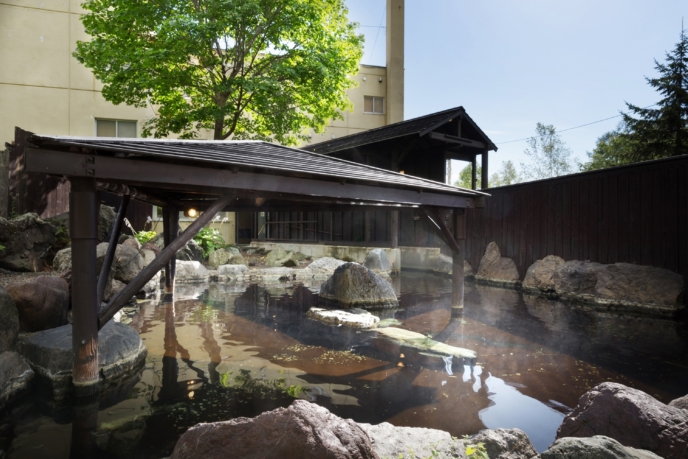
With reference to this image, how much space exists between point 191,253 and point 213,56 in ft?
20.6

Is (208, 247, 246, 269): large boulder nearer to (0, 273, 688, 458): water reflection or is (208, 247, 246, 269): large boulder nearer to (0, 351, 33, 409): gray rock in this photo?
(0, 273, 688, 458): water reflection

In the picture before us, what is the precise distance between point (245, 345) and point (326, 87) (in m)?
10.8

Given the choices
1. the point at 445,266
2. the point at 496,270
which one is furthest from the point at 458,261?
the point at 445,266

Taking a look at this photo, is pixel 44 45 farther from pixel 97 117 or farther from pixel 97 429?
pixel 97 429

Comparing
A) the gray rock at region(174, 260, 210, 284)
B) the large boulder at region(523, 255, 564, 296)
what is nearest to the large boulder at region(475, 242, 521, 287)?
the large boulder at region(523, 255, 564, 296)

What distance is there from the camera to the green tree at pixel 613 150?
72.5ft

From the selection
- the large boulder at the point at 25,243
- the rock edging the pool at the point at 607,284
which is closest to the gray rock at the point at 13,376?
the large boulder at the point at 25,243

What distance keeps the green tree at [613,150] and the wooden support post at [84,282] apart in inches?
886

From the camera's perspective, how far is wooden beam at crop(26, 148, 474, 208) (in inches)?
144

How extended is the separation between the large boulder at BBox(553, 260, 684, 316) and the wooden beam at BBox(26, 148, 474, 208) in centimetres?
555

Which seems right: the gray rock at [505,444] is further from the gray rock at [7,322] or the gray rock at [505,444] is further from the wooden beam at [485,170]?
the wooden beam at [485,170]

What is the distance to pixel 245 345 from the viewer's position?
575cm

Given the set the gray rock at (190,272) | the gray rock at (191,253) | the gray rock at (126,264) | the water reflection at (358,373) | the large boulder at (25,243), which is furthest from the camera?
the gray rock at (191,253)

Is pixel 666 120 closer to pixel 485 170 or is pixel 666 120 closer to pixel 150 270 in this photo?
pixel 485 170
